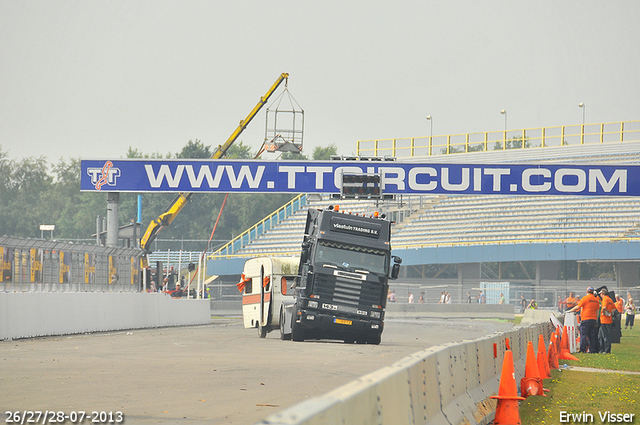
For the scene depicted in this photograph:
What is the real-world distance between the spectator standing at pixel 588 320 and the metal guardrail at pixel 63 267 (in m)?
13.5

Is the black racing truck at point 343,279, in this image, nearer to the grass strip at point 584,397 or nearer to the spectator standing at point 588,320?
the spectator standing at point 588,320

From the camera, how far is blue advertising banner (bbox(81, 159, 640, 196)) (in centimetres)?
3447

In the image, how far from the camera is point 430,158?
203 ft

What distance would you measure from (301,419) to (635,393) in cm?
1033

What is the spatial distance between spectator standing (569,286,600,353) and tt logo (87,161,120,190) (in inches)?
802

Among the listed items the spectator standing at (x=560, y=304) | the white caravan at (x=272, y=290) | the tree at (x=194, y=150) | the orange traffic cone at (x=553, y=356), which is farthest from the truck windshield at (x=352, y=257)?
the tree at (x=194, y=150)

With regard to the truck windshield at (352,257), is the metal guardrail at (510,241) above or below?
below

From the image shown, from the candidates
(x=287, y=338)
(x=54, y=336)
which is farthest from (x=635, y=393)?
(x=54, y=336)

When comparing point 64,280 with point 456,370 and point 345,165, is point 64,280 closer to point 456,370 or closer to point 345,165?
point 345,165

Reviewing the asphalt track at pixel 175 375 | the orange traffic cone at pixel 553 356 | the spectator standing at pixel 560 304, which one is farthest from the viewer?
the spectator standing at pixel 560 304

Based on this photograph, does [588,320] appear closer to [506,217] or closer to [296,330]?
[296,330]

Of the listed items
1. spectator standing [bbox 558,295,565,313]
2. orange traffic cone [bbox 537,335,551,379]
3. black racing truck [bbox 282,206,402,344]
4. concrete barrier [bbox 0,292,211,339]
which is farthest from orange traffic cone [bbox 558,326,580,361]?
spectator standing [bbox 558,295,565,313]

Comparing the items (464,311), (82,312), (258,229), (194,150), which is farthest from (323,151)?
(82,312)

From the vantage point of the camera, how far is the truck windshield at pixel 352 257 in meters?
21.9
